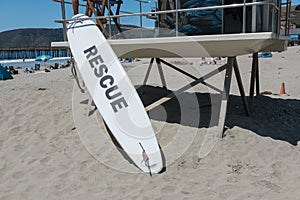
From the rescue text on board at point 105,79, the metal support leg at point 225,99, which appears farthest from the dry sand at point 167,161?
the rescue text on board at point 105,79

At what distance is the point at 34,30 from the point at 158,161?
124 metres

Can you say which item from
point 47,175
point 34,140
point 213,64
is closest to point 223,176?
point 47,175

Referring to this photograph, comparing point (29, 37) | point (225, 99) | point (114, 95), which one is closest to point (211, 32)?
point (225, 99)

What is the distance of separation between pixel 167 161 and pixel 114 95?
1.57 metres

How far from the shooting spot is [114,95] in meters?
5.44

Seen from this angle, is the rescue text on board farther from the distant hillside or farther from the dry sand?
the distant hillside

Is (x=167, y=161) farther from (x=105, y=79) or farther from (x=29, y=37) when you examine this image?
(x=29, y=37)

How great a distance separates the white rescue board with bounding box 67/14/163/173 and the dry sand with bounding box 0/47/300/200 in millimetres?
293

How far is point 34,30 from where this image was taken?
115750 millimetres

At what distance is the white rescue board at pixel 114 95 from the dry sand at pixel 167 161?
11.5 inches

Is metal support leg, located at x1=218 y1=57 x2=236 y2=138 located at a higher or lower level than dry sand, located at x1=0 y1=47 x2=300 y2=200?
higher

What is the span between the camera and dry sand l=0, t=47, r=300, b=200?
416 centimetres

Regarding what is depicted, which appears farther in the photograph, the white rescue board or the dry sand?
the white rescue board

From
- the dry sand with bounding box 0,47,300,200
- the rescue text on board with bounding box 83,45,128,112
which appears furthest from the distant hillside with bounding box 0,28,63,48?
the rescue text on board with bounding box 83,45,128,112
